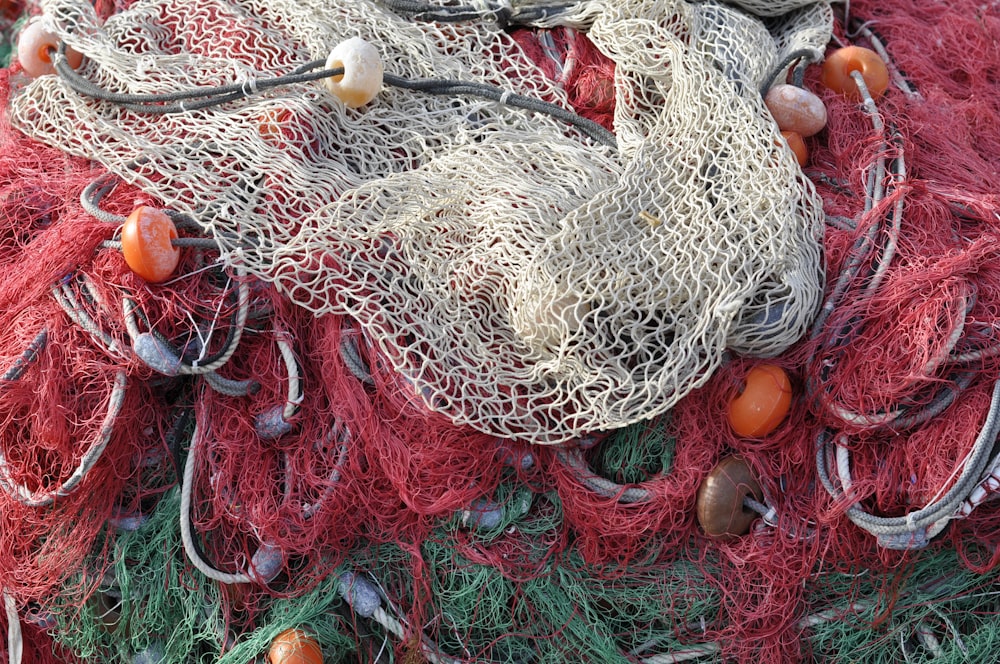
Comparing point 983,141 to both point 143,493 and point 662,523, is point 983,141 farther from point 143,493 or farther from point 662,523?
point 143,493

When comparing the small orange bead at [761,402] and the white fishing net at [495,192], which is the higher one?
the white fishing net at [495,192]

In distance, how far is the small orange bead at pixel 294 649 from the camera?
5.84 feet

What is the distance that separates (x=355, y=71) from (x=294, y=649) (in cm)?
125

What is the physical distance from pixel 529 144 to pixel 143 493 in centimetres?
114

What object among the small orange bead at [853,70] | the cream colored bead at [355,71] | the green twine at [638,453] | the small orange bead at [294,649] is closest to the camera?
the small orange bead at [294,649]

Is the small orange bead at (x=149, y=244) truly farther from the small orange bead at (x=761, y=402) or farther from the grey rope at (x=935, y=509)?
the grey rope at (x=935, y=509)

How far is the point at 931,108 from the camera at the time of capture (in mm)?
2297

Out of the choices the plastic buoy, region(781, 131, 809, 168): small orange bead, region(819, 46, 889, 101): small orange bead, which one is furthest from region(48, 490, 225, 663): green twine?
region(819, 46, 889, 101): small orange bead

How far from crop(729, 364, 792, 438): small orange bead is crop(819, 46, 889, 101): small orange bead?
2.85 feet

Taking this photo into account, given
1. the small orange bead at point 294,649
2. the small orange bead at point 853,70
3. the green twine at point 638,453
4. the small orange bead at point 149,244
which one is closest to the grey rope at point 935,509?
the green twine at point 638,453

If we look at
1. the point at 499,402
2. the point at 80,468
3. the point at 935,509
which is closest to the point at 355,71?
the point at 499,402

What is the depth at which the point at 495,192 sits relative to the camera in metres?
1.93

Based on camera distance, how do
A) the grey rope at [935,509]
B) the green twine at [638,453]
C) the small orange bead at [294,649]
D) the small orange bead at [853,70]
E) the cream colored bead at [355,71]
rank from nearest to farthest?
the grey rope at [935,509]
the small orange bead at [294,649]
the green twine at [638,453]
the cream colored bead at [355,71]
the small orange bead at [853,70]

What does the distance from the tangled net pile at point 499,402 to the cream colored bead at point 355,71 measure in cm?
5
